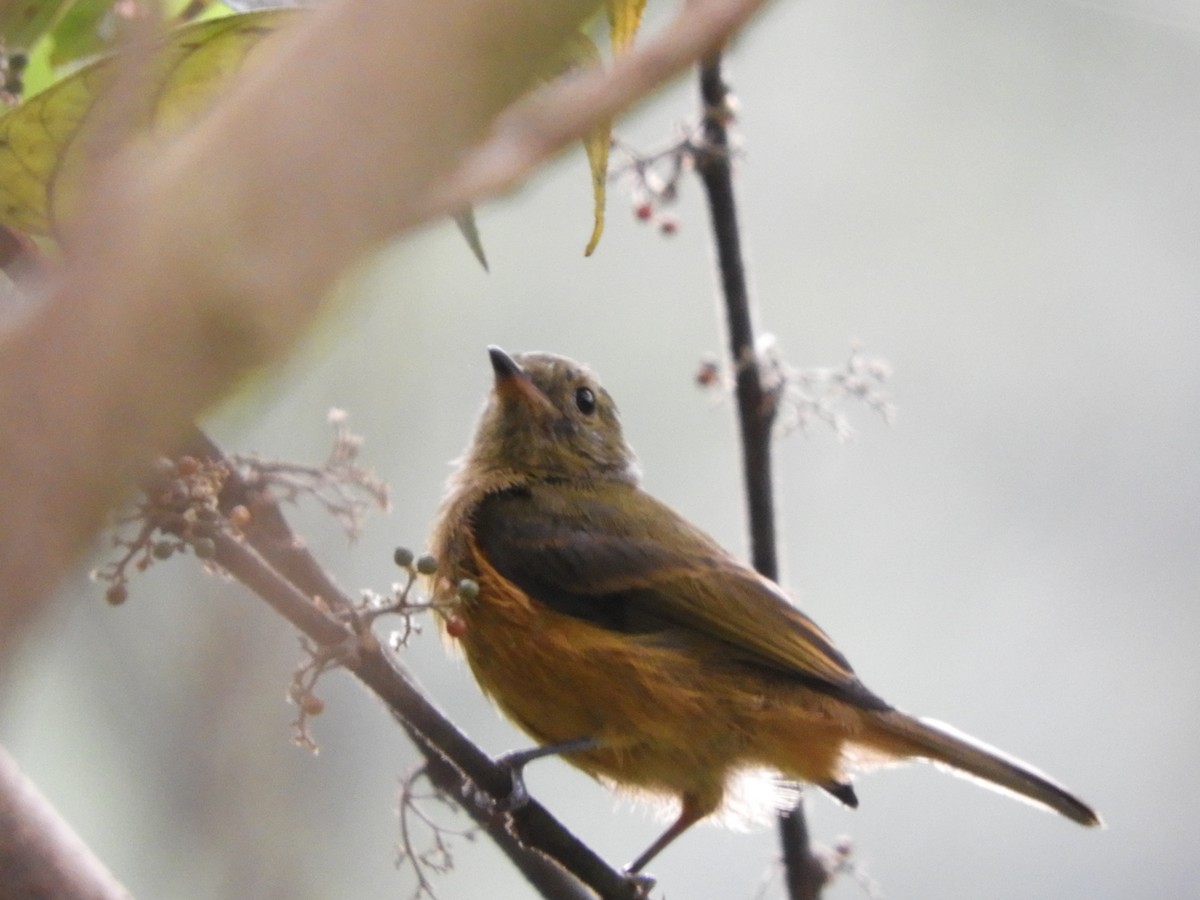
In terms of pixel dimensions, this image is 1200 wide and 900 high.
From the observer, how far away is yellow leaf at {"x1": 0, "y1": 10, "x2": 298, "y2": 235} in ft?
5.94

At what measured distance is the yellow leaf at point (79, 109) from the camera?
1.81 m

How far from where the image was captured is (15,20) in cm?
210

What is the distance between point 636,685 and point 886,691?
364 cm

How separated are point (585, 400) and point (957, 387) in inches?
158

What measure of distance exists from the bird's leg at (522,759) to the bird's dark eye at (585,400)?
1244mm

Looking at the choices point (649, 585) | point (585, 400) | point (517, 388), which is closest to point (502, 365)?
point (517, 388)

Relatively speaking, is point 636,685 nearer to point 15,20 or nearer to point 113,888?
point 113,888

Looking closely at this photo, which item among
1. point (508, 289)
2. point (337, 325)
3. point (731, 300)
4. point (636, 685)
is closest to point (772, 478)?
point (731, 300)

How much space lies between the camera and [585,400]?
4.12 meters

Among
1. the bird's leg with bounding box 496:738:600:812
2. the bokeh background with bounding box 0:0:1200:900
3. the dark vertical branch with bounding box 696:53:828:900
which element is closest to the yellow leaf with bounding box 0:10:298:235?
the bird's leg with bounding box 496:738:600:812

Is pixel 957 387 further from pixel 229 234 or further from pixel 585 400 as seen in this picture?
pixel 229 234

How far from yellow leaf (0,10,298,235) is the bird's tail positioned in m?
2.12

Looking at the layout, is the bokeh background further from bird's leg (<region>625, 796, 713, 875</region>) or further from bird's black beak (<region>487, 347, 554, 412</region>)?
bird's leg (<region>625, 796, 713, 875</region>)

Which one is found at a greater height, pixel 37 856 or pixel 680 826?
pixel 680 826
